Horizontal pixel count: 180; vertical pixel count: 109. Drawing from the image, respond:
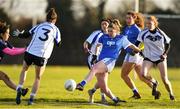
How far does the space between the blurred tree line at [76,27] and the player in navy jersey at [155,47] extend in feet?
89.4

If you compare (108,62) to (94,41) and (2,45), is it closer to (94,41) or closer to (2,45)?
(94,41)

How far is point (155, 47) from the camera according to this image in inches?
628

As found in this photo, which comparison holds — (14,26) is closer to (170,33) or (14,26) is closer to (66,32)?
(66,32)

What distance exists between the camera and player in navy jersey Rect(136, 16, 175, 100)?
51.8 feet

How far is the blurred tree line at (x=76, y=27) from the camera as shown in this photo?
4541 centimetres

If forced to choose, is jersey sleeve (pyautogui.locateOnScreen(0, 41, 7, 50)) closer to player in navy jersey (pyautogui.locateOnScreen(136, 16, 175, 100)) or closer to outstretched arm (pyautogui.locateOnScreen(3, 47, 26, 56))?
outstretched arm (pyautogui.locateOnScreen(3, 47, 26, 56))

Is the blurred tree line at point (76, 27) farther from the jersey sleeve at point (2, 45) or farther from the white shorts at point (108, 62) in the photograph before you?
the white shorts at point (108, 62)

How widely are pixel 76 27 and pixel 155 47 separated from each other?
40.1 m

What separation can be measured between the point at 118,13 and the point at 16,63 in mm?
10904

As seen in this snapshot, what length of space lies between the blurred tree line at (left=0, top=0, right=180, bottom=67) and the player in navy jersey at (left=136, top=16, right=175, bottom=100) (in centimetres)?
2724

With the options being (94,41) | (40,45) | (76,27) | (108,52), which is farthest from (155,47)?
(76,27)

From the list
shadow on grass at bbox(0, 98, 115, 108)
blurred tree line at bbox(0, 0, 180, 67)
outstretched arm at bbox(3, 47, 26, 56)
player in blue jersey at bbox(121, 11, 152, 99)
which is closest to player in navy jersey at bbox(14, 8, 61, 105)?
outstretched arm at bbox(3, 47, 26, 56)

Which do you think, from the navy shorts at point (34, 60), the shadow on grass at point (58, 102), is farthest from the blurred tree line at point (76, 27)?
the navy shorts at point (34, 60)

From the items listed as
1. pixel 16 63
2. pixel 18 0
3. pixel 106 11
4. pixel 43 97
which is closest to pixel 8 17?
pixel 18 0
